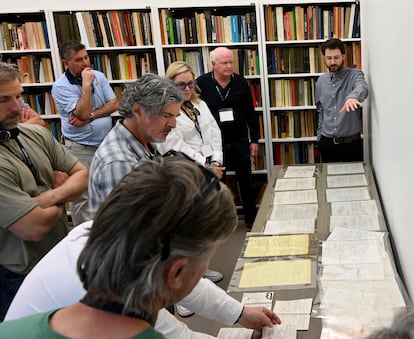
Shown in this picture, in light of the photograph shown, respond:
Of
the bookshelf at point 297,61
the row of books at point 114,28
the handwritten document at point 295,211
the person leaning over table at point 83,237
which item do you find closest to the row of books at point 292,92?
the bookshelf at point 297,61

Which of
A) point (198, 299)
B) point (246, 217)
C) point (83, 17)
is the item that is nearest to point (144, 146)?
point (198, 299)

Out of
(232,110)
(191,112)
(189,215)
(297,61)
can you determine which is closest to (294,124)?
(297,61)

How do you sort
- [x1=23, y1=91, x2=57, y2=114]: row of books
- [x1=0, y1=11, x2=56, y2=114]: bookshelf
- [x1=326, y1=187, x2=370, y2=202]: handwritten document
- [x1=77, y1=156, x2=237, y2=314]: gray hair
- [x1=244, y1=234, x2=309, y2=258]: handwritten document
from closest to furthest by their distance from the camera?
[x1=77, y1=156, x2=237, y2=314]: gray hair → [x1=244, y1=234, x2=309, y2=258]: handwritten document → [x1=326, y1=187, x2=370, y2=202]: handwritten document → [x1=0, y1=11, x2=56, y2=114]: bookshelf → [x1=23, y1=91, x2=57, y2=114]: row of books

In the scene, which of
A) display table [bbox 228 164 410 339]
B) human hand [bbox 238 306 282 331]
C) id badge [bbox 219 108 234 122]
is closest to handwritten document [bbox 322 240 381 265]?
display table [bbox 228 164 410 339]

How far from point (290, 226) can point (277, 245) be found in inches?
9.8

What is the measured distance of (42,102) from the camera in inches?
181

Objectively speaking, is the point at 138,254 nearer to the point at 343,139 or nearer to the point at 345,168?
the point at 345,168

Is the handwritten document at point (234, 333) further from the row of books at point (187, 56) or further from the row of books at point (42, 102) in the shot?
the row of books at point (42, 102)

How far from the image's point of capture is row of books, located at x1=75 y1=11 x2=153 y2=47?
4316 millimetres

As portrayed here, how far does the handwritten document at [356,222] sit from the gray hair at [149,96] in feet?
3.47

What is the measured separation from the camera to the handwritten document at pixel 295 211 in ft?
8.42

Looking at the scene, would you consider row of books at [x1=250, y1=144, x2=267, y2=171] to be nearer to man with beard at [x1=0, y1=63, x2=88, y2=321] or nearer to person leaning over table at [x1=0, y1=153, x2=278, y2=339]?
man with beard at [x1=0, y1=63, x2=88, y2=321]

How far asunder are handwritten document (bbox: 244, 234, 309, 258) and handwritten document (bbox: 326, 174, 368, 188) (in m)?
0.88

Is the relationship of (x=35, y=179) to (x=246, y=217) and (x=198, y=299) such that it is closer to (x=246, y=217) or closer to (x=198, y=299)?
(x=198, y=299)
